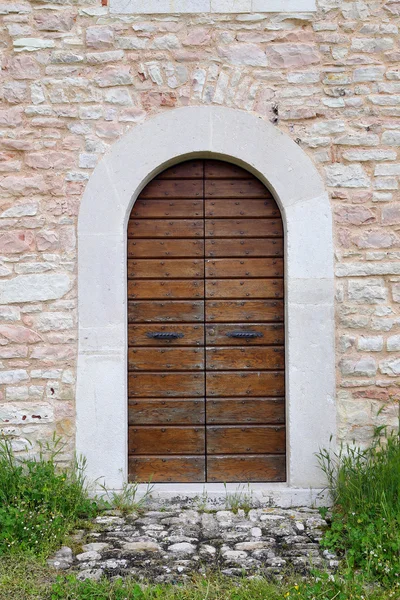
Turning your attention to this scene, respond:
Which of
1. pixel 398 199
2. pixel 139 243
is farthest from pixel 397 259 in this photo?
pixel 139 243

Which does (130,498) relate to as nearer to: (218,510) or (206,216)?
(218,510)

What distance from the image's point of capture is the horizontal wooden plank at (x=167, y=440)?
3963 mm

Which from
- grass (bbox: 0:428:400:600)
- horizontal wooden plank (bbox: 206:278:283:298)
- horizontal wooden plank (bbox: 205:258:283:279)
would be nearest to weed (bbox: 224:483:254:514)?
grass (bbox: 0:428:400:600)

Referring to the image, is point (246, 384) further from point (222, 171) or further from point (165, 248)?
point (222, 171)

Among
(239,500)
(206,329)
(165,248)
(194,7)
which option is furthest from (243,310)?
(194,7)

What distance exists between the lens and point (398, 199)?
383 centimetres

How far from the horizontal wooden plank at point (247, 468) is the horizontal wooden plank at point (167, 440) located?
0.50 feet

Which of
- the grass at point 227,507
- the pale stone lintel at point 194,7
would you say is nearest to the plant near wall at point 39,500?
the grass at point 227,507

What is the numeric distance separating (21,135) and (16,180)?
0.30 m

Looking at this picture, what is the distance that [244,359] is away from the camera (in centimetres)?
398

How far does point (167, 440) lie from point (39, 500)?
0.90 metres

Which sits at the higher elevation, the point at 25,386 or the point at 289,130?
the point at 289,130

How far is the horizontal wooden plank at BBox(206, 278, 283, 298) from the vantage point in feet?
13.1

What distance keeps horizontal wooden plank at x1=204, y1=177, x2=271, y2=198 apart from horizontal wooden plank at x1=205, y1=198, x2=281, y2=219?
0.05 m
